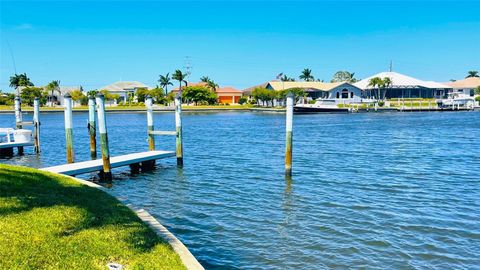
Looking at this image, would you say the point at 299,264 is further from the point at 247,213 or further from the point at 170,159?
the point at 170,159

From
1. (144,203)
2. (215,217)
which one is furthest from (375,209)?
(144,203)

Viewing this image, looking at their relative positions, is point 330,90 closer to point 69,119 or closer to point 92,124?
point 92,124

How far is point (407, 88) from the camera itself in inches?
4830

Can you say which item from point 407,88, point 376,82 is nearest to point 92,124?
point 376,82

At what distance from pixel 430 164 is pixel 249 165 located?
32.8 ft

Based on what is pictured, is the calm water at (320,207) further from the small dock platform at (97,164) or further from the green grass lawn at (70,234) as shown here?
the green grass lawn at (70,234)

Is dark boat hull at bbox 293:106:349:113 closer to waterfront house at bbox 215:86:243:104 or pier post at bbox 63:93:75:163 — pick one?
waterfront house at bbox 215:86:243:104

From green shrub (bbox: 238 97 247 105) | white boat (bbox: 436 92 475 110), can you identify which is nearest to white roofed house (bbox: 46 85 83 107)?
green shrub (bbox: 238 97 247 105)

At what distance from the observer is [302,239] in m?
11.8

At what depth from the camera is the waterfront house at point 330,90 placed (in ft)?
381

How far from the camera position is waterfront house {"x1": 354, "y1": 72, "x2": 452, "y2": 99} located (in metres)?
122

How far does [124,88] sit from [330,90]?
6197 centimetres

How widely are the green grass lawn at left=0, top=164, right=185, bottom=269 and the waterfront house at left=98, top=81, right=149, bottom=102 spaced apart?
12455cm

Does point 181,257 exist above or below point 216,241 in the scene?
above
